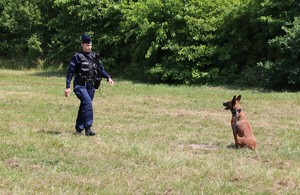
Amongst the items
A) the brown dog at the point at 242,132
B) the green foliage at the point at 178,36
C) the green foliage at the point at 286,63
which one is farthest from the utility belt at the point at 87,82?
the green foliage at the point at 178,36

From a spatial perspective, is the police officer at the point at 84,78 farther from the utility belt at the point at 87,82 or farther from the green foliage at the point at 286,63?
the green foliage at the point at 286,63

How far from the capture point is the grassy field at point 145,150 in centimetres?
579

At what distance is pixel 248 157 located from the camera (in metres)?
7.56

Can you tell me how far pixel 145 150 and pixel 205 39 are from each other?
13332mm

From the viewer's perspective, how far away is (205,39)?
20.2m

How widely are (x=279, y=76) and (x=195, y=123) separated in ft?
25.9

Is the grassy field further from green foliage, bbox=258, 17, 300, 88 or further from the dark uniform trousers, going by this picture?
green foliage, bbox=258, 17, 300, 88

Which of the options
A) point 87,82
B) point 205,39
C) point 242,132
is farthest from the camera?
point 205,39

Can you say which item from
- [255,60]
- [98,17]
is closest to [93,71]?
[255,60]

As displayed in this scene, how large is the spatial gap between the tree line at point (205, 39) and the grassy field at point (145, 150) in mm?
4114

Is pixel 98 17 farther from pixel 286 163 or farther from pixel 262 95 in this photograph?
pixel 286 163

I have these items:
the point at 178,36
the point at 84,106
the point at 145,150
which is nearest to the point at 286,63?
the point at 178,36

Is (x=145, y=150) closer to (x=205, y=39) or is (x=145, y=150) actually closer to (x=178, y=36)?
(x=205, y=39)

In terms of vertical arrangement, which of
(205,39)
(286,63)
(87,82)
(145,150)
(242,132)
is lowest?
(145,150)
